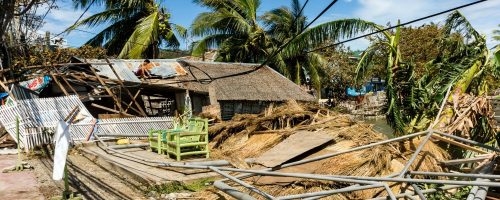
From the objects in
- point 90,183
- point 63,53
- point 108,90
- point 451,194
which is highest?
point 63,53

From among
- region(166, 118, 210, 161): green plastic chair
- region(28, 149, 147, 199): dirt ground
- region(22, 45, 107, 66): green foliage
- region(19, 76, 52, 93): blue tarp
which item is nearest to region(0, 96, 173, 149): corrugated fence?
region(28, 149, 147, 199): dirt ground

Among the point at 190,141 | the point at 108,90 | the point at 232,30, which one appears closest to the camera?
the point at 190,141

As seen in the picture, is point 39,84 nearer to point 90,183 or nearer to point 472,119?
point 90,183

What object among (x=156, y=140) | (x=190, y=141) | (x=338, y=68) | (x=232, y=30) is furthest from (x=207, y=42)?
(x=338, y=68)

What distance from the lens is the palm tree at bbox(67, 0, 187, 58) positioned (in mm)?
19216

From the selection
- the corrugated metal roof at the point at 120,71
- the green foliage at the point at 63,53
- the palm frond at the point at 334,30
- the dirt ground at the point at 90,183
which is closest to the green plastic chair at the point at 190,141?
the dirt ground at the point at 90,183

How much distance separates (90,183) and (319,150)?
419 cm

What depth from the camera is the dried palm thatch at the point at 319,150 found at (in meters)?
6.37

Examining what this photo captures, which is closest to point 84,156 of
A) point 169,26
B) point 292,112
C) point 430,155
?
point 292,112

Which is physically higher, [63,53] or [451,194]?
[63,53]

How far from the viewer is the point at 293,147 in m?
7.85

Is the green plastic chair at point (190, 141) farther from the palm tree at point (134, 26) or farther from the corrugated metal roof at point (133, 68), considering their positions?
the palm tree at point (134, 26)

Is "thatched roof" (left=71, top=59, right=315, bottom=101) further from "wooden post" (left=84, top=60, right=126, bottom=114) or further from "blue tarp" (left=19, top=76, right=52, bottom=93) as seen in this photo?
"blue tarp" (left=19, top=76, right=52, bottom=93)

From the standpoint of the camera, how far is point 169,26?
2189cm
